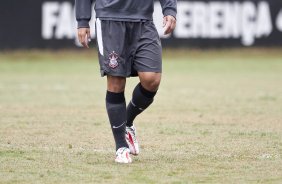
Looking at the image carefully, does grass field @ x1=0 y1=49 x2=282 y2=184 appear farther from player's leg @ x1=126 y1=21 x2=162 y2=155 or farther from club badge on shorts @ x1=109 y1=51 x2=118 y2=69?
club badge on shorts @ x1=109 y1=51 x2=118 y2=69

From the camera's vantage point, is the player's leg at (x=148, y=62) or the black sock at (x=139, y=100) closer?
the player's leg at (x=148, y=62)

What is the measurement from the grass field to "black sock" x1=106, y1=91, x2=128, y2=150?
0.28 m

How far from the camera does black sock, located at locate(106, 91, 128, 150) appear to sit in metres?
8.32

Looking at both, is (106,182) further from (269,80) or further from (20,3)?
(20,3)

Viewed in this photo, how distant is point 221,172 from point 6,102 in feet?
26.7

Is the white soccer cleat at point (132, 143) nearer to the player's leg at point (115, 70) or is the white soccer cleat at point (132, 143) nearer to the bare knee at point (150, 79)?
the player's leg at point (115, 70)

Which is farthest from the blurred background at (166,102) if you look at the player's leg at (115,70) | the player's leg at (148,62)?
the player's leg at (148,62)

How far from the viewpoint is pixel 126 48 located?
830 centimetres

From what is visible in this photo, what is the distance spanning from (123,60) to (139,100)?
0.59 metres

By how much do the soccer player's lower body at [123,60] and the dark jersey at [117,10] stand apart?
6 centimetres

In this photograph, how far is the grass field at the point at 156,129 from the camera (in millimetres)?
7641

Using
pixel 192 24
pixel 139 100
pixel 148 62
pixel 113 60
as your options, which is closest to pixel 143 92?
pixel 139 100

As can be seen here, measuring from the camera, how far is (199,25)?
27031 mm

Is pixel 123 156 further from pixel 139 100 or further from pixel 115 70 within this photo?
pixel 115 70
